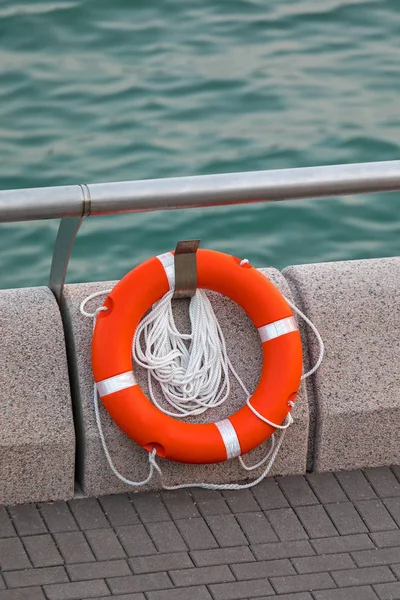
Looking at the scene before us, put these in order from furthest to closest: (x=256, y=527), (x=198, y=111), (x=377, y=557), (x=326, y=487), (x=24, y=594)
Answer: (x=198, y=111)
(x=326, y=487)
(x=256, y=527)
(x=377, y=557)
(x=24, y=594)

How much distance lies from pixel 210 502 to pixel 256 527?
0.62 ft

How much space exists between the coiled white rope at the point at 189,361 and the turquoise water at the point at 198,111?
3.55 meters

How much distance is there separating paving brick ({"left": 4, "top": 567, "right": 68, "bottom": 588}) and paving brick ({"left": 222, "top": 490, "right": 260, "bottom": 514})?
2.01 feet

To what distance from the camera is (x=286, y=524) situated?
140 inches

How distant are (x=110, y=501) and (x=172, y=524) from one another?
234mm

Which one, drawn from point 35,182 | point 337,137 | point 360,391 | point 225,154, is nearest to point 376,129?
point 337,137

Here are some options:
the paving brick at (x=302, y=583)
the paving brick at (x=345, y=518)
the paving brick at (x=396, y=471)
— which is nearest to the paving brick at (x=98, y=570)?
the paving brick at (x=302, y=583)

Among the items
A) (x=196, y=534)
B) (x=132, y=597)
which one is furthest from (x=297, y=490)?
(x=132, y=597)

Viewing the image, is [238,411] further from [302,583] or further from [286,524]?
[302,583]

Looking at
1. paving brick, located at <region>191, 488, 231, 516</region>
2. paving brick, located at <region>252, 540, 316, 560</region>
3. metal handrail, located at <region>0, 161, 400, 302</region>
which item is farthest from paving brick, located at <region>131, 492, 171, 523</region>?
metal handrail, located at <region>0, 161, 400, 302</region>

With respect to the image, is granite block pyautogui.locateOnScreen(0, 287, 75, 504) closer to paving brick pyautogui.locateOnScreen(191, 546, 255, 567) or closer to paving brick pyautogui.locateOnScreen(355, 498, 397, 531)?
paving brick pyautogui.locateOnScreen(191, 546, 255, 567)

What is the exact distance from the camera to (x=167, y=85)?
9070 millimetres

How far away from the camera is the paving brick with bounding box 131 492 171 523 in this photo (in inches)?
140

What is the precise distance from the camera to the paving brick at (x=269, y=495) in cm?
365
